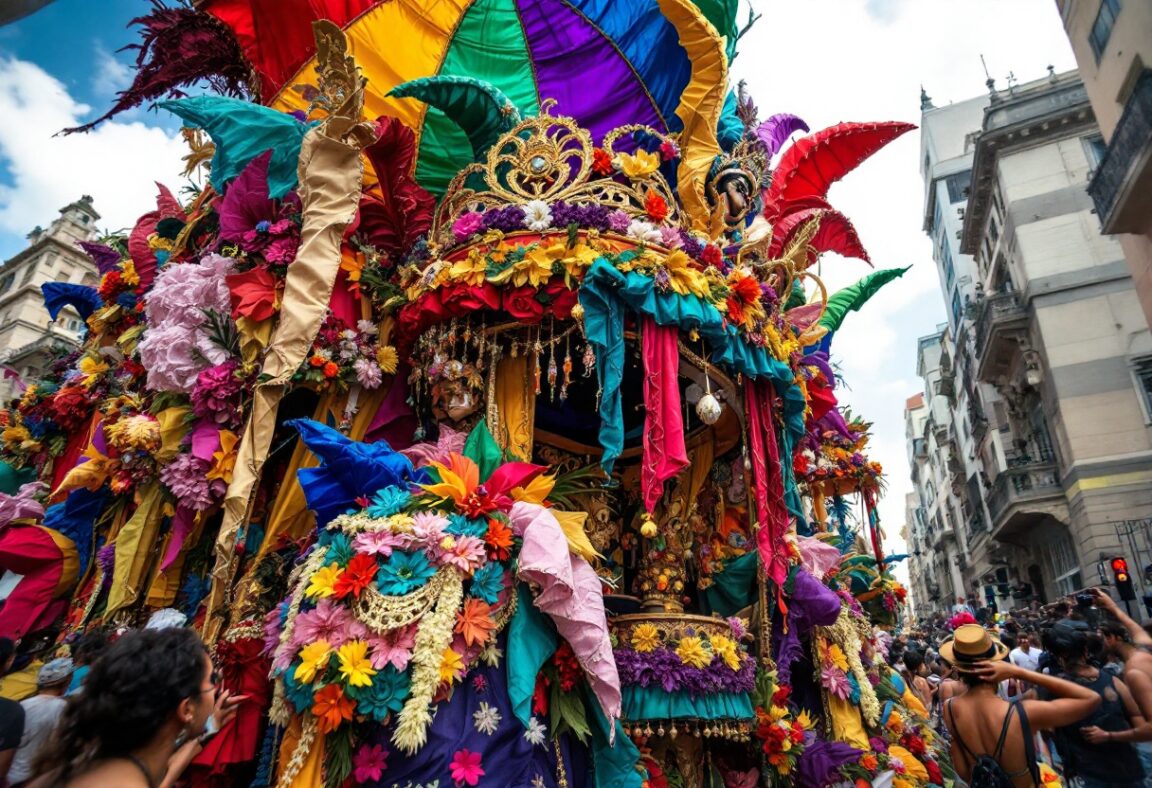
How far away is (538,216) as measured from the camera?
5.62 m

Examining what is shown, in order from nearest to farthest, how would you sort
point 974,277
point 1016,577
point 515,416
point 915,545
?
point 515,416
point 1016,577
point 974,277
point 915,545

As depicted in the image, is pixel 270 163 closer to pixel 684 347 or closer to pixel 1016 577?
pixel 684 347

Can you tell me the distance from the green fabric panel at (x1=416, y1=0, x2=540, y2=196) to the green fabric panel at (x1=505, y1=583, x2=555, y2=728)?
4.82 m

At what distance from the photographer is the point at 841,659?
23.3 feet

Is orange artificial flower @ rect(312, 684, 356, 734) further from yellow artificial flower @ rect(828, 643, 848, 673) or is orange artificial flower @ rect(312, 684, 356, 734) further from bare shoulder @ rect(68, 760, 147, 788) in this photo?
yellow artificial flower @ rect(828, 643, 848, 673)

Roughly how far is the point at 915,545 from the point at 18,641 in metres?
75.8

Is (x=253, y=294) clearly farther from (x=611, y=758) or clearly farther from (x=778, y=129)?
(x=778, y=129)

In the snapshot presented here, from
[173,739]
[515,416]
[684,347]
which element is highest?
[684,347]

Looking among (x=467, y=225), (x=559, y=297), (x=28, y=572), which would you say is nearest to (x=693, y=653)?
(x=559, y=297)

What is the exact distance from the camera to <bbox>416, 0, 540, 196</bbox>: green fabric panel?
747 cm

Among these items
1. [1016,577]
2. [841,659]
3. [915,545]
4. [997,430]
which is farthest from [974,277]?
[915,545]

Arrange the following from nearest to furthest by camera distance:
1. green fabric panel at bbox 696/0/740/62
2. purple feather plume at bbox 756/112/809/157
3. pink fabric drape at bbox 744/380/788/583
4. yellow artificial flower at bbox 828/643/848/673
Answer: pink fabric drape at bbox 744/380/788/583 → yellow artificial flower at bbox 828/643/848/673 → green fabric panel at bbox 696/0/740/62 → purple feather plume at bbox 756/112/809/157

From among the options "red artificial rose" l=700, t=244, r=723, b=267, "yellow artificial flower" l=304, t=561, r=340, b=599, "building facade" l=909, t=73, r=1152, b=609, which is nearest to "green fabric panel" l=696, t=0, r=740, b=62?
"red artificial rose" l=700, t=244, r=723, b=267

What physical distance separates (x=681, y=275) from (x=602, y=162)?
1395 mm
